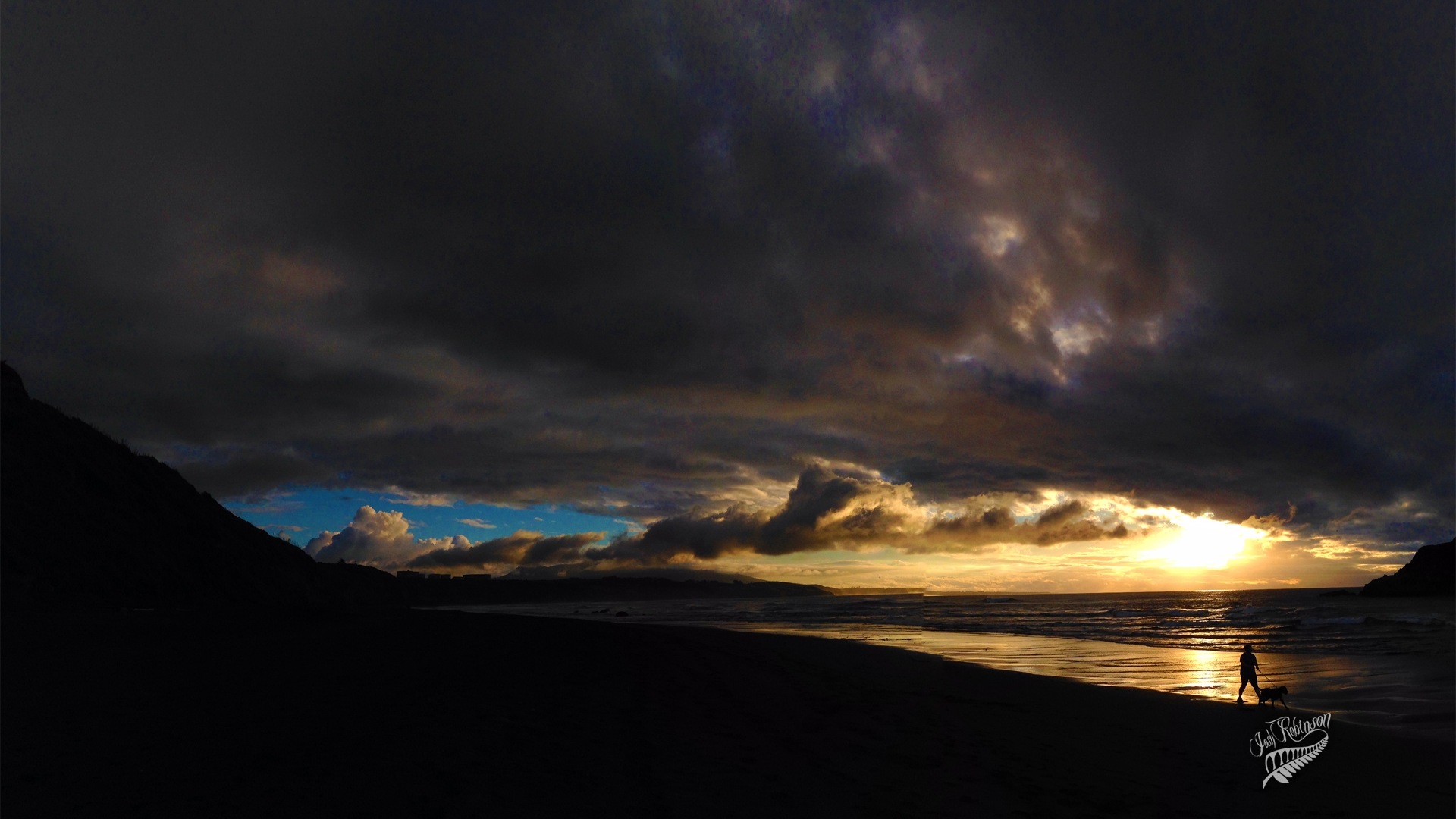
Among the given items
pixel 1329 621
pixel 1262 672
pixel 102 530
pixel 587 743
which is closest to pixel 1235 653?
pixel 1262 672

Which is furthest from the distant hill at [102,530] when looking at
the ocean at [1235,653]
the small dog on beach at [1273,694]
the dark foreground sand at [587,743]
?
the small dog on beach at [1273,694]

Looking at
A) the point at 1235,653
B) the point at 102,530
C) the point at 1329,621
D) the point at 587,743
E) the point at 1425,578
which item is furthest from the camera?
the point at 1425,578

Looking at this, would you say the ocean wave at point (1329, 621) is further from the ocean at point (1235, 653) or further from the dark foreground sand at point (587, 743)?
the dark foreground sand at point (587, 743)

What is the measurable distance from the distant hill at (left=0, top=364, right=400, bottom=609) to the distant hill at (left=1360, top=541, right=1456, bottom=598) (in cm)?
14460

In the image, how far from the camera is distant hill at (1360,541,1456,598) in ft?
340

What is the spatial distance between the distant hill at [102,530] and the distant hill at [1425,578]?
474 feet

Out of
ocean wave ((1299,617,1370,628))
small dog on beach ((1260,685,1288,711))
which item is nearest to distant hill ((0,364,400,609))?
small dog on beach ((1260,685,1288,711))

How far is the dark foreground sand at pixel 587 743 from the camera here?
688 cm

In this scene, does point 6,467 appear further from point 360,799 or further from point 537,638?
point 360,799

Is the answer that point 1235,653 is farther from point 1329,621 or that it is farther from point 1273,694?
point 1329,621

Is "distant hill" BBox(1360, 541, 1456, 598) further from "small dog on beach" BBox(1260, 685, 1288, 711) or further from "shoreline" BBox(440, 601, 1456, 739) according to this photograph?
"small dog on beach" BBox(1260, 685, 1288, 711)

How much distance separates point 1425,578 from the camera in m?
106

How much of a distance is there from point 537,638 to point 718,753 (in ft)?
48.9

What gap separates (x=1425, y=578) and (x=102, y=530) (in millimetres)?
157831
